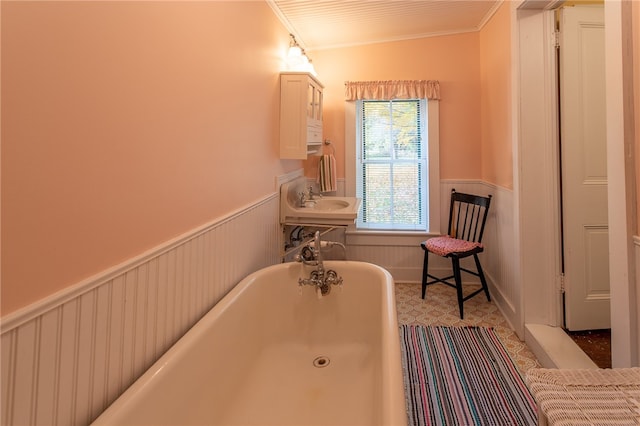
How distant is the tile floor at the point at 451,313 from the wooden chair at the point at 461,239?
0.08 metres

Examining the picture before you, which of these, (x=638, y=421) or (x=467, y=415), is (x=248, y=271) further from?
(x=638, y=421)

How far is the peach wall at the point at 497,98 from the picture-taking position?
2572mm

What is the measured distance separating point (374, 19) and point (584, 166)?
198cm

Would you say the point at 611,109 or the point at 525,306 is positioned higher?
the point at 611,109

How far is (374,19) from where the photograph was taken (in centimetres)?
295

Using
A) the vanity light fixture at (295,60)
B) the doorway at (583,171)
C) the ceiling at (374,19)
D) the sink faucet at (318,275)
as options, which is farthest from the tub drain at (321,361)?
the ceiling at (374,19)

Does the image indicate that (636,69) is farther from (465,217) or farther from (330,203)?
(330,203)

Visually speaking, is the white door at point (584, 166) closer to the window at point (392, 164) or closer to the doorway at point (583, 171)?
the doorway at point (583, 171)

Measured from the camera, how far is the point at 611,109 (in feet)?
4.58

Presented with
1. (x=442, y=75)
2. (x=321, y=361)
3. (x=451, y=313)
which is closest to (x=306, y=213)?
(x=321, y=361)

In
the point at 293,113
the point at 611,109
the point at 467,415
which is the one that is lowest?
the point at 467,415

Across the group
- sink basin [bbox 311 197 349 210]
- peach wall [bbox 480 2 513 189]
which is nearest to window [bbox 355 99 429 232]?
sink basin [bbox 311 197 349 210]

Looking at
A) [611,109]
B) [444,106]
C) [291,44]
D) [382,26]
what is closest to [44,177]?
[611,109]

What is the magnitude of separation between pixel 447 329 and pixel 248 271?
155cm
